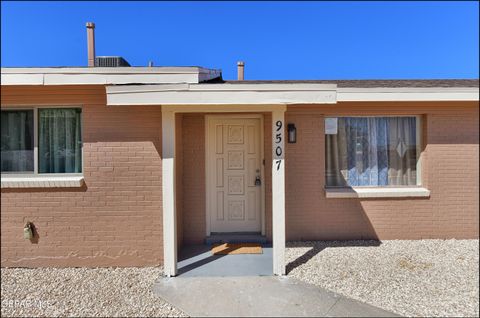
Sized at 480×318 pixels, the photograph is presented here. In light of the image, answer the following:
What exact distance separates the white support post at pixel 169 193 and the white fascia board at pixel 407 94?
2.94m

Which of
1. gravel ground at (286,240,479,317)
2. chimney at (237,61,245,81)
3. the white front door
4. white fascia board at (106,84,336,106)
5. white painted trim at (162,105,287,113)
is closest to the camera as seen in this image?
gravel ground at (286,240,479,317)

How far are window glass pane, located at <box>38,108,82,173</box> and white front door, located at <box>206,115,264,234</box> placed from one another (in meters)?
2.19

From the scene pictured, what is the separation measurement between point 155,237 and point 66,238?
52.0 inches

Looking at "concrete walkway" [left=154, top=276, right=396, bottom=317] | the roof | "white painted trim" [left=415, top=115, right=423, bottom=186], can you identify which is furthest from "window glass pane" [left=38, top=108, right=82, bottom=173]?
"white painted trim" [left=415, top=115, right=423, bottom=186]

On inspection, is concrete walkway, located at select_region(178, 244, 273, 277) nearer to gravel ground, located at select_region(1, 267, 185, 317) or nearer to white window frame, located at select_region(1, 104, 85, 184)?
gravel ground, located at select_region(1, 267, 185, 317)

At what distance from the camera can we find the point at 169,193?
3.97 m

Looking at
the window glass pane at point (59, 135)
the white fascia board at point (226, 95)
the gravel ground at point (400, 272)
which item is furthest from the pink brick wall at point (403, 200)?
the window glass pane at point (59, 135)

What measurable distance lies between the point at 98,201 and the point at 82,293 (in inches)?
48.8

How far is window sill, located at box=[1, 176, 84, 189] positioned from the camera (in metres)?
4.21

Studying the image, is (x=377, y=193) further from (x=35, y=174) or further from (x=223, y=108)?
(x=35, y=174)

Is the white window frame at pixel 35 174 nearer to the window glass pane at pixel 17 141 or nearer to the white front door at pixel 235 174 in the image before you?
the window glass pane at pixel 17 141

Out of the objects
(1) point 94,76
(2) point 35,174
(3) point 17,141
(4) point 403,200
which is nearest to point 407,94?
(4) point 403,200

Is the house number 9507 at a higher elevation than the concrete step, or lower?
higher

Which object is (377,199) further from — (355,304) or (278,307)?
(278,307)
